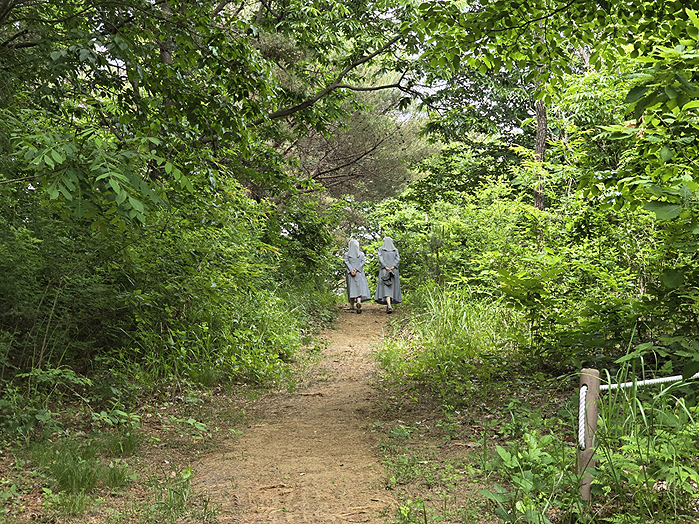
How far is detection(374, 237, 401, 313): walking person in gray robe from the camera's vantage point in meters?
14.1

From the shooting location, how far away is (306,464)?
4.35 m

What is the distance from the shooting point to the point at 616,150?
895 centimetres

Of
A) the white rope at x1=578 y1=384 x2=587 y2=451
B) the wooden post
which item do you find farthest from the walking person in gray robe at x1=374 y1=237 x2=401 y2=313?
the white rope at x1=578 y1=384 x2=587 y2=451

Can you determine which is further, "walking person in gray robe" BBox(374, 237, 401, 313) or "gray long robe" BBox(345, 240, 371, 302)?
"gray long robe" BBox(345, 240, 371, 302)

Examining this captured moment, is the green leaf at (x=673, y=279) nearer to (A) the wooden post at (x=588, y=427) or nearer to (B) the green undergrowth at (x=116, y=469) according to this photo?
(A) the wooden post at (x=588, y=427)

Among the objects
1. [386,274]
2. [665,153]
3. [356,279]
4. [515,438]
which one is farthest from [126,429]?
[356,279]

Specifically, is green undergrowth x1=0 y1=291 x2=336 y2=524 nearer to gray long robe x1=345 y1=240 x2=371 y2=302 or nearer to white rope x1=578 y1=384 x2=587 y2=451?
white rope x1=578 y1=384 x2=587 y2=451

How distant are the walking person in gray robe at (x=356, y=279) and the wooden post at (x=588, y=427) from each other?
11.6 meters

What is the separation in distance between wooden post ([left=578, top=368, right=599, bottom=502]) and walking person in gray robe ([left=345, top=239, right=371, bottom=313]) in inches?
456

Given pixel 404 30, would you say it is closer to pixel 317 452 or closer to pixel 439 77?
pixel 317 452

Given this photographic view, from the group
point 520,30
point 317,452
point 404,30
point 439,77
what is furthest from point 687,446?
point 439,77

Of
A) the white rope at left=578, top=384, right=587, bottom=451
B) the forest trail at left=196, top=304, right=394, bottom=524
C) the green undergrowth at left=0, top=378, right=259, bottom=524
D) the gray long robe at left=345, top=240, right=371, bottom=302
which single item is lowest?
the forest trail at left=196, top=304, right=394, bottom=524

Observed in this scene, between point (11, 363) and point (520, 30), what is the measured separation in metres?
5.62

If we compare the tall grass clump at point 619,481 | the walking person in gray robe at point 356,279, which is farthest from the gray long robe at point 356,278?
the tall grass clump at point 619,481
